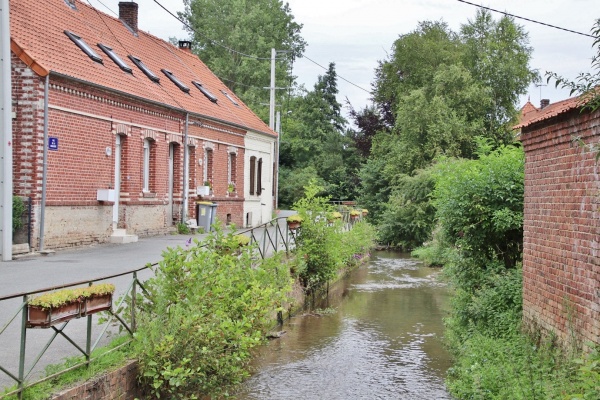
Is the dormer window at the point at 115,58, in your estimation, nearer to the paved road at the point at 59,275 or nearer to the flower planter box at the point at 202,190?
the paved road at the point at 59,275

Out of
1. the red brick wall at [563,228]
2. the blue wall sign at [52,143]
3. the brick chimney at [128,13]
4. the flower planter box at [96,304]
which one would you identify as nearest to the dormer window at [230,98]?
the brick chimney at [128,13]

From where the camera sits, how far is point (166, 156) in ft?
85.1

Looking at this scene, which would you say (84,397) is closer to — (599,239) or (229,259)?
(229,259)

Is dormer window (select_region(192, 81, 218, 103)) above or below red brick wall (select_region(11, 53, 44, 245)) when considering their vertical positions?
above

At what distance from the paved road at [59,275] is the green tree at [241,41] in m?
32.6

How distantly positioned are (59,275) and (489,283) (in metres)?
7.73

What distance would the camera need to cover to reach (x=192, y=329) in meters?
9.05

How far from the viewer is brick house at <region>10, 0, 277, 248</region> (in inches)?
715

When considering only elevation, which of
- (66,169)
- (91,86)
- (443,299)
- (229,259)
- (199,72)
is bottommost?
(443,299)

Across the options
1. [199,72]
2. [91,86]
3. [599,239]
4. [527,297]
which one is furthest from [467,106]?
[599,239]

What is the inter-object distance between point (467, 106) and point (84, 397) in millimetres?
33300

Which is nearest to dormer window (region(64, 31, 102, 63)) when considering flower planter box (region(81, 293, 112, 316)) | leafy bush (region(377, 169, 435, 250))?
flower planter box (region(81, 293, 112, 316))

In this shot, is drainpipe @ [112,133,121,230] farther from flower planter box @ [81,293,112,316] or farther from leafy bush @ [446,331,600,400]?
flower planter box @ [81,293,112,316]

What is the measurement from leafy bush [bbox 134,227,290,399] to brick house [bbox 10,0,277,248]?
30.7ft
